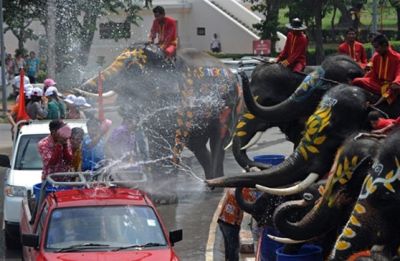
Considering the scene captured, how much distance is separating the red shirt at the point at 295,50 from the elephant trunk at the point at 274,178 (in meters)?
3.82

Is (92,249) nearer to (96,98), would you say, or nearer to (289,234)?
(289,234)

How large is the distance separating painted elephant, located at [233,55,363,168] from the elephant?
108 inches

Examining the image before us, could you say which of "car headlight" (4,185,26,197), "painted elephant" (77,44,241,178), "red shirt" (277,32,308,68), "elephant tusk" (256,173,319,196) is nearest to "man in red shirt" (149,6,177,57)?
"painted elephant" (77,44,241,178)

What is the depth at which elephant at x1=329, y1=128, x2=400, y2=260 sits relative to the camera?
870 centimetres

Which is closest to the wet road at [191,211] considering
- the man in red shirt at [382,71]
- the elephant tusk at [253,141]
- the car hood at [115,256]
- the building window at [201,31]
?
the elephant tusk at [253,141]

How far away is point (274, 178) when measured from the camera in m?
10.6

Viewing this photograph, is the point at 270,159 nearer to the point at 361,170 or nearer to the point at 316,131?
the point at 316,131

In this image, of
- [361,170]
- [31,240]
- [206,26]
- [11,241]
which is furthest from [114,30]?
[361,170]

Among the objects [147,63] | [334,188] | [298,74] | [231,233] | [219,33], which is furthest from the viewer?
[219,33]

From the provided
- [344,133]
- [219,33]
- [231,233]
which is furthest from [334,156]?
[219,33]

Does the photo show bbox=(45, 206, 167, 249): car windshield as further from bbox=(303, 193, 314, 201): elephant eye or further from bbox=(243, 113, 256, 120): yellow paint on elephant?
bbox=(243, 113, 256, 120): yellow paint on elephant

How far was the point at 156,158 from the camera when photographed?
17.7 m

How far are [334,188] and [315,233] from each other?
17.3 inches

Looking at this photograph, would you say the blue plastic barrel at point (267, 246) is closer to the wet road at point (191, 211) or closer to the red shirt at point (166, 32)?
the wet road at point (191, 211)
